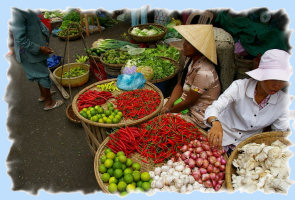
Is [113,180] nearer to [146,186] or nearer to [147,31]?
[146,186]

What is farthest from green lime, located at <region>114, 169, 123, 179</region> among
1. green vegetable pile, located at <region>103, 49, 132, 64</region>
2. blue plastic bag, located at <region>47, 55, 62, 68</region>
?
blue plastic bag, located at <region>47, 55, 62, 68</region>

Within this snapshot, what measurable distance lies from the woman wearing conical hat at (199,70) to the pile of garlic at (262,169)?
997 millimetres

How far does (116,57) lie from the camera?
4.77 meters

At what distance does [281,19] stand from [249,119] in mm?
2689

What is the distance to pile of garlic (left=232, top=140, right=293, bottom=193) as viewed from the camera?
1702 millimetres

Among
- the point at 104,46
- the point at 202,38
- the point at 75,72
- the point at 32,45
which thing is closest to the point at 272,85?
the point at 202,38

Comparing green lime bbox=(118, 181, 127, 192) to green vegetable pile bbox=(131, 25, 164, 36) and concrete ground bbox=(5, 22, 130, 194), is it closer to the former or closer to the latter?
concrete ground bbox=(5, 22, 130, 194)

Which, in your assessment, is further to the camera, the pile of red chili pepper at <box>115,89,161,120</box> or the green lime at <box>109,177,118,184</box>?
the pile of red chili pepper at <box>115,89,161,120</box>

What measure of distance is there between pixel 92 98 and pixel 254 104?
83.0 inches

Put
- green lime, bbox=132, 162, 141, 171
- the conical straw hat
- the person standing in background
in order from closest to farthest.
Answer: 1. green lime, bbox=132, 162, 141, 171
2. the conical straw hat
3. the person standing in background

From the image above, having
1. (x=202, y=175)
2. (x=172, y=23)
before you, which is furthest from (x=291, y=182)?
(x=172, y=23)

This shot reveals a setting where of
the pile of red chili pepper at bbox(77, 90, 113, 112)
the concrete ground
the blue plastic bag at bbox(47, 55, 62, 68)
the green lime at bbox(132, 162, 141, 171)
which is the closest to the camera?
the green lime at bbox(132, 162, 141, 171)

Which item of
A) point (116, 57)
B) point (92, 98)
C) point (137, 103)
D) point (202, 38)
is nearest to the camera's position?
point (202, 38)

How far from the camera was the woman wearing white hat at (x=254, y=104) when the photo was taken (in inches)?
71.3
